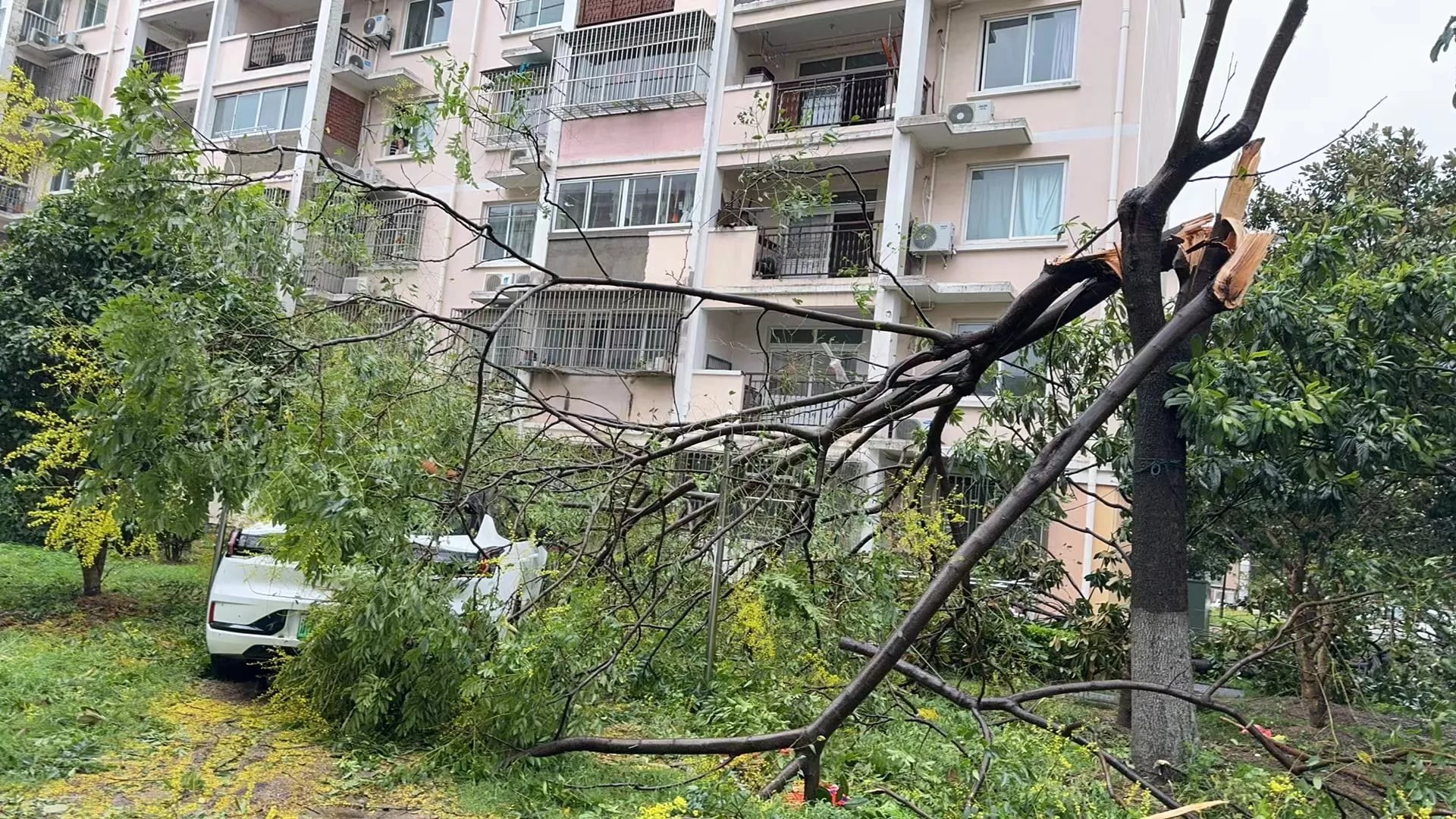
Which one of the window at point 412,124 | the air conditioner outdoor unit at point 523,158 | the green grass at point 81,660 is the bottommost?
the green grass at point 81,660

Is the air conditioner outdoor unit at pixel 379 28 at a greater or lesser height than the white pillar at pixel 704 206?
greater

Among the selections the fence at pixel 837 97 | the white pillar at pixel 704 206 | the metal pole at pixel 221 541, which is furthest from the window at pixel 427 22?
the metal pole at pixel 221 541

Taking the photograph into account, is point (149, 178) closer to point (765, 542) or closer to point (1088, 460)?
point (765, 542)

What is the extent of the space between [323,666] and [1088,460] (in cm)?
1027

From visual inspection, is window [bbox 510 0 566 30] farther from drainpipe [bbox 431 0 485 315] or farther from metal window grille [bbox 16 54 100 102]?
metal window grille [bbox 16 54 100 102]

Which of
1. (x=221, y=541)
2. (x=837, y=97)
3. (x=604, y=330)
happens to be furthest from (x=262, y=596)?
(x=837, y=97)

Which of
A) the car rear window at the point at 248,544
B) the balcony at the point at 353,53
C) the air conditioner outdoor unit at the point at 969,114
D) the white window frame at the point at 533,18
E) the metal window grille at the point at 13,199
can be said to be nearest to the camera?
the car rear window at the point at 248,544

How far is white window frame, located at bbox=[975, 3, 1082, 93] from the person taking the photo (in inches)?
531

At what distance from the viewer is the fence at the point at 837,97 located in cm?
1446

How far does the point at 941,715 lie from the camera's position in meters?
5.63

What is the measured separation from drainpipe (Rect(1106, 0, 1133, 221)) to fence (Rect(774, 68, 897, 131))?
321cm

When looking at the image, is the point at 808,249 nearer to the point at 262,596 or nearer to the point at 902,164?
the point at 902,164

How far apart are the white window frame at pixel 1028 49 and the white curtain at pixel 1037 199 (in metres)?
1.24

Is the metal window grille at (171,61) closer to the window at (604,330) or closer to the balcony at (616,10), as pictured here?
the balcony at (616,10)
